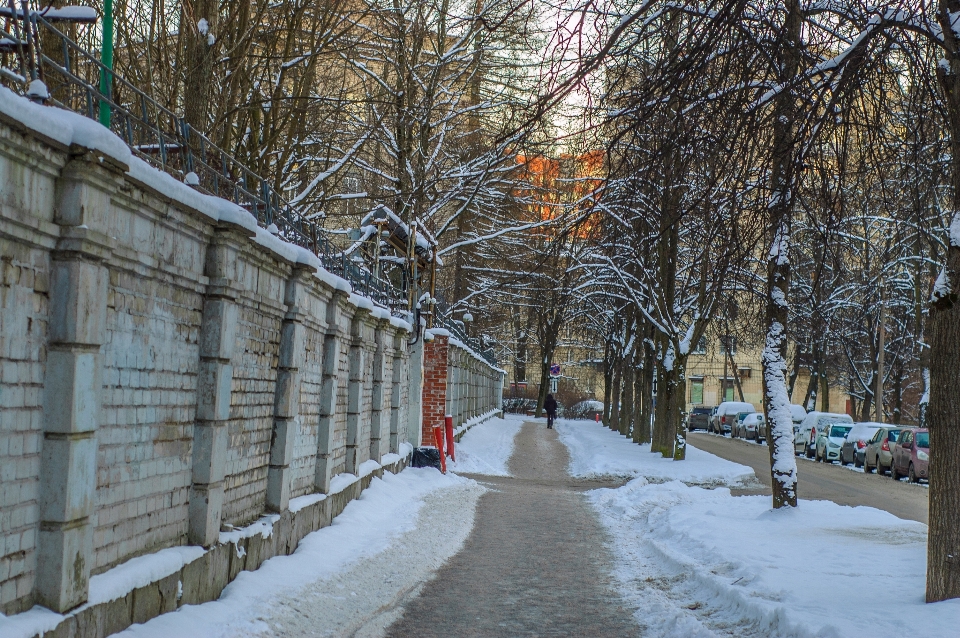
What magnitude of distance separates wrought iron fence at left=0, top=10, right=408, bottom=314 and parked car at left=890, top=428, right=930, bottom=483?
16.7 metres

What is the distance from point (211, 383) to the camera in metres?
8.17

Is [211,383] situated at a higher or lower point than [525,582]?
higher

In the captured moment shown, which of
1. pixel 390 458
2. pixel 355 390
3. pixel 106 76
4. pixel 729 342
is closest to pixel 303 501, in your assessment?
pixel 355 390

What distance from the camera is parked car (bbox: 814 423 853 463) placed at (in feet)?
121

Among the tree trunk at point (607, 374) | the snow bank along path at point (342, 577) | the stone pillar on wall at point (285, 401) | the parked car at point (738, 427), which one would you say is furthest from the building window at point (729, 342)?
the stone pillar on wall at point (285, 401)

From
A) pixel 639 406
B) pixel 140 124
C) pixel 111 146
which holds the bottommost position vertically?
pixel 639 406

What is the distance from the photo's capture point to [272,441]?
34.9 feet

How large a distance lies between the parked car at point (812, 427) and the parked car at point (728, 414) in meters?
16.2

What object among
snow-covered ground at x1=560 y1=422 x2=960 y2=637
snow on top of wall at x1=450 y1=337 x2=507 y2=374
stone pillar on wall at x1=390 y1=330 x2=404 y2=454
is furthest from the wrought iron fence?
snow on top of wall at x1=450 y1=337 x2=507 y2=374

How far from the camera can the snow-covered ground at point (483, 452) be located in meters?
25.6

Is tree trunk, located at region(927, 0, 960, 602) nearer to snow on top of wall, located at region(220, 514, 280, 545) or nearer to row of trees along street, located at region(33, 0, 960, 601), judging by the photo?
row of trees along street, located at region(33, 0, 960, 601)

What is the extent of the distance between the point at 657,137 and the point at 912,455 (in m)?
20.0

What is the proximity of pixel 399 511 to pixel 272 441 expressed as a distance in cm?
508

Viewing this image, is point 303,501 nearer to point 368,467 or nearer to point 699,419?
point 368,467
